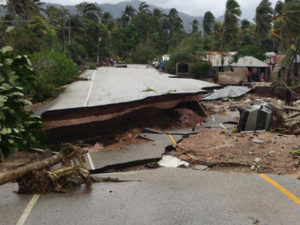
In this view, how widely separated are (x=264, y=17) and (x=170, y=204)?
7159cm

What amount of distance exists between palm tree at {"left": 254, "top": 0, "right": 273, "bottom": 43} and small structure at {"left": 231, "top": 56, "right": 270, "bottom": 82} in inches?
730

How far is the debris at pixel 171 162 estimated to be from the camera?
32.0 ft

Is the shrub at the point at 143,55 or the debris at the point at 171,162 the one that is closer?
the debris at the point at 171,162

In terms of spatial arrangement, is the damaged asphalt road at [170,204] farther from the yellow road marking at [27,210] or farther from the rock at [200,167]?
the rock at [200,167]

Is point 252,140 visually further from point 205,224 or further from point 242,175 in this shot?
point 205,224

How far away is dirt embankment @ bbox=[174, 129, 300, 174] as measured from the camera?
9.12 meters

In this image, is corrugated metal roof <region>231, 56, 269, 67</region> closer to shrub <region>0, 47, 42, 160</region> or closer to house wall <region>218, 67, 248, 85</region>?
house wall <region>218, 67, 248, 85</region>

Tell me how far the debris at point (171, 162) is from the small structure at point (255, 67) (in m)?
44.0

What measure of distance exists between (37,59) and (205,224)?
15.6 m

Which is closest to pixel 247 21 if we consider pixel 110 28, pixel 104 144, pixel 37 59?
pixel 110 28

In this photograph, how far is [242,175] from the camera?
8359 millimetres

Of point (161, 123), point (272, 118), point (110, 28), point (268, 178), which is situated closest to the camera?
point (268, 178)

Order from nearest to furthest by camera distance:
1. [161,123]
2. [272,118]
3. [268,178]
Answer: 1. [268,178]
2. [272,118]
3. [161,123]

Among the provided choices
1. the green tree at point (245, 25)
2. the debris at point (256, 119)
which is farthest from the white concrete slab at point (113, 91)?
Answer: the green tree at point (245, 25)
